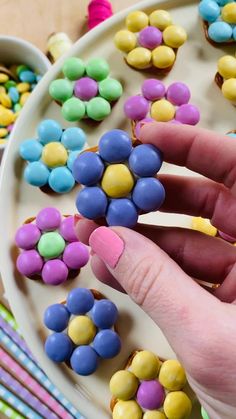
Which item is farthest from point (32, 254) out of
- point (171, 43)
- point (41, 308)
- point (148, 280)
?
point (171, 43)

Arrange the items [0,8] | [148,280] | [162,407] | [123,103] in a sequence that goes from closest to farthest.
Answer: [148,280] → [162,407] → [123,103] → [0,8]

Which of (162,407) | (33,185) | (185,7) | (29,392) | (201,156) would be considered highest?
(185,7)

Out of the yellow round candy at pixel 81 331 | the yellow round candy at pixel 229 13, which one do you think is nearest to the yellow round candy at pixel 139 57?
the yellow round candy at pixel 229 13

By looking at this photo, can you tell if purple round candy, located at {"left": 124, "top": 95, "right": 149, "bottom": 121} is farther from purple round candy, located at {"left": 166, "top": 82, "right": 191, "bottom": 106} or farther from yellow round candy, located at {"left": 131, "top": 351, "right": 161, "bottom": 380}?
yellow round candy, located at {"left": 131, "top": 351, "right": 161, "bottom": 380}

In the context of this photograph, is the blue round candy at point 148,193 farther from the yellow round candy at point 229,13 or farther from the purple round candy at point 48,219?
the yellow round candy at point 229,13

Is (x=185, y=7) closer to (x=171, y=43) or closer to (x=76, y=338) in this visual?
(x=171, y=43)

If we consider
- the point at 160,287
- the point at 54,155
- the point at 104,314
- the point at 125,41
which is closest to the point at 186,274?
the point at 160,287

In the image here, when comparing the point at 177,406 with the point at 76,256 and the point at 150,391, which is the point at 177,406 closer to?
the point at 150,391
